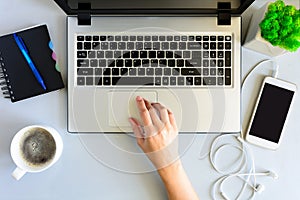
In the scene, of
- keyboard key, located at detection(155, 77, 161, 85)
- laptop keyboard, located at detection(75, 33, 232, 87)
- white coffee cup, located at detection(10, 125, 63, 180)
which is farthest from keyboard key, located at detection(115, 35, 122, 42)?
white coffee cup, located at detection(10, 125, 63, 180)

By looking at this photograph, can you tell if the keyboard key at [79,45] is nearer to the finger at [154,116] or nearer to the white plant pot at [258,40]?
the finger at [154,116]

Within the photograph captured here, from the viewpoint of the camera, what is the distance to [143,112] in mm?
844

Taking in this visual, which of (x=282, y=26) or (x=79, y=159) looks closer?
(x=282, y=26)

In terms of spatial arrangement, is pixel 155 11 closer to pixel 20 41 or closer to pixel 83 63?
pixel 83 63

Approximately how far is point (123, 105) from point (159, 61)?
4.2 inches

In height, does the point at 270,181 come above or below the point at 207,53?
below

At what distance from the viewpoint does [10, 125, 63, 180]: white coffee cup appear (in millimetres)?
846

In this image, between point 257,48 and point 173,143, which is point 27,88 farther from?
point 257,48

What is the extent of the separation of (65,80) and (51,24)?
11cm

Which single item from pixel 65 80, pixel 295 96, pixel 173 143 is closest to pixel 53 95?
pixel 65 80

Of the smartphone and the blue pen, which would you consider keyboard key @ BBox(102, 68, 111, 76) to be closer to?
the blue pen

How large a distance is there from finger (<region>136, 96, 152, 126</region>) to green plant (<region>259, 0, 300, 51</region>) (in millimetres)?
250

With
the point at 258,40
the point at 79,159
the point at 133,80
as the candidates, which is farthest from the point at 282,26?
the point at 79,159

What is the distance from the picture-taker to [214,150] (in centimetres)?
89
